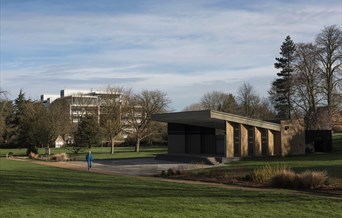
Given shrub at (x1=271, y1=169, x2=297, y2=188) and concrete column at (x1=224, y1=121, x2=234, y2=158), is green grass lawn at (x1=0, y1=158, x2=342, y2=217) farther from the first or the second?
concrete column at (x1=224, y1=121, x2=234, y2=158)

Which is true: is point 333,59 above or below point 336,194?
above

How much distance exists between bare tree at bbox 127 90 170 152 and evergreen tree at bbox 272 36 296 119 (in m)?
17.4

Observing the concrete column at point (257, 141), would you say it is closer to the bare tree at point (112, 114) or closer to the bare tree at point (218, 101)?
the bare tree at point (112, 114)

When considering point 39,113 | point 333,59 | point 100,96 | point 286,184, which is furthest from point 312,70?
point 286,184

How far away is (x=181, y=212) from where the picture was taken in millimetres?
11500

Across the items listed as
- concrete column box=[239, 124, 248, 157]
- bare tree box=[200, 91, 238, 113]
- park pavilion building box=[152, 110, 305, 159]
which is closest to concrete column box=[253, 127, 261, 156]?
park pavilion building box=[152, 110, 305, 159]

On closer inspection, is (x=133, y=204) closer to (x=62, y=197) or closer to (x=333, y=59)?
(x=62, y=197)

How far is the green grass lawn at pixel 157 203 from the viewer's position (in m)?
11.4

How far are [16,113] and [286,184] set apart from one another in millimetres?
79043

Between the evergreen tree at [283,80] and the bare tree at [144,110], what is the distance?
17428 millimetres

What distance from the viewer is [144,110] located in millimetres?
66688

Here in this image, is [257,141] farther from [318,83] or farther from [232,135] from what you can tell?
[318,83]

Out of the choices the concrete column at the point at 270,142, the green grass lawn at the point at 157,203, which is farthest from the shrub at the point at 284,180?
the concrete column at the point at 270,142

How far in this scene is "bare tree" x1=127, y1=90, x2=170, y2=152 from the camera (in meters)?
66.2
